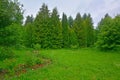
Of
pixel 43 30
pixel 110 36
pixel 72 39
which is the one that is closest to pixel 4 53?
pixel 110 36

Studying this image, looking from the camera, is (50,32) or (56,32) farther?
A: (56,32)

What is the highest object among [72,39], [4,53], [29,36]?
[29,36]

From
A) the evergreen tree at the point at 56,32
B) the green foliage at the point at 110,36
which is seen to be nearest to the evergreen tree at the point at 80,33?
the evergreen tree at the point at 56,32

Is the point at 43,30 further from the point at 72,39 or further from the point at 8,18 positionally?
the point at 8,18

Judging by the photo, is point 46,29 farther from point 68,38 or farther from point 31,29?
point 68,38

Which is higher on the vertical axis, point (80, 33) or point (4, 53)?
point (80, 33)

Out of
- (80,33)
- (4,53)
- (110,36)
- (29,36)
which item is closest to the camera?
(4,53)

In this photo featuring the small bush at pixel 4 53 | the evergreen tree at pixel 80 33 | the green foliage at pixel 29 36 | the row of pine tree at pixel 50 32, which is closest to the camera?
the small bush at pixel 4 53

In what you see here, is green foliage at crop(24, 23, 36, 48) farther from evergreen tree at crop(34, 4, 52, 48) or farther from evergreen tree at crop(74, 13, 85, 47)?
evergreen tree at crop(74, 13, 85, 47)

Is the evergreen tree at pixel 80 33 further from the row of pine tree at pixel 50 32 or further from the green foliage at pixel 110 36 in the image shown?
the green foliage at pixel 110 36

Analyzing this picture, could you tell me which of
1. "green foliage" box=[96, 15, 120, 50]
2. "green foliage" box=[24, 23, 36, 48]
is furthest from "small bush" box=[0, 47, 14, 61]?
"green foliage" box=[24, 23, 36, 48]

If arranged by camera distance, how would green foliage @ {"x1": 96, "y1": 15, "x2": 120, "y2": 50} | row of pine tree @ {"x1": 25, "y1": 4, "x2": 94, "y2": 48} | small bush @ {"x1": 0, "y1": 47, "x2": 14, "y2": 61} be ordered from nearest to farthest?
small bush @ {"x1": 0, "y1": 47, "x2": 14, "y2": 61}, green foliage @ {"x1": 96, "y1": 15, "x2": 120, "y2": 50}, row of pine tree @ {"x1": 25, "y1": 4, "x2": 94, "y2": 48}

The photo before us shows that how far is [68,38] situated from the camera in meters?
50.2

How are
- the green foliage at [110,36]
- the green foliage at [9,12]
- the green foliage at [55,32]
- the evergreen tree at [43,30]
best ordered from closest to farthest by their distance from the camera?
the green foliage at [9,12], the green foliage at [110,36], the evergreen tree at [43,30], the green foliage at [55,32]
